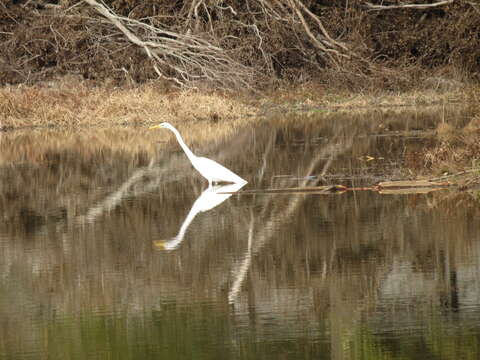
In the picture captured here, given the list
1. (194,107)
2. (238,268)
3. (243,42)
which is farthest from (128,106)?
(238,268)

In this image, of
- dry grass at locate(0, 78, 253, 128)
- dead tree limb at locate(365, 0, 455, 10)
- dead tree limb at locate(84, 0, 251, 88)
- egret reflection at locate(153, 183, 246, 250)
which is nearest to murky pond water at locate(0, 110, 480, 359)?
egret reflection at locate(153, 183, 246, 250)

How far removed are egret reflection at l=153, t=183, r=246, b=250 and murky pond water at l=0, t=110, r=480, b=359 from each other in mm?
38

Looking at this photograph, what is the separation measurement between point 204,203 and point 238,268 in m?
4.07

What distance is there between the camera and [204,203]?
493 inches

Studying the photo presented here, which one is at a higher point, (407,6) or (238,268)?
(407,6)

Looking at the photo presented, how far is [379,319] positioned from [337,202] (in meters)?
5.22

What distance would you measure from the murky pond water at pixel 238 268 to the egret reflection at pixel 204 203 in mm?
38

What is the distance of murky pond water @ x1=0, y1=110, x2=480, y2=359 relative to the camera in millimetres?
6371

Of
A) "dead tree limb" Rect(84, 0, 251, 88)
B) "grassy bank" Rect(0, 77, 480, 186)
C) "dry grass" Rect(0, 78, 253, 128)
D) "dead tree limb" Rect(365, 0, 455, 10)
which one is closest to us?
"grassy bank" Rect(0, 77, 480, 186)

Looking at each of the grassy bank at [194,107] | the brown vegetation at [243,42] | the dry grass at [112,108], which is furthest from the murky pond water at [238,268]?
the brown vegetation at [243,42]

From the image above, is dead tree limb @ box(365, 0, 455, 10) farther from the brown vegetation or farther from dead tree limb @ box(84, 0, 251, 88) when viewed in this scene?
dead tree limb @ box(84, 0, 251, 88)

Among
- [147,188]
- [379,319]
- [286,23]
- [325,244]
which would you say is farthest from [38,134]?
[379,319]

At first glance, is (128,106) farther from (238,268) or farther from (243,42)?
(238,268)

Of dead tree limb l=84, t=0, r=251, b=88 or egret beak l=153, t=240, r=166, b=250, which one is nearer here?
egret beak l=153, t=240, r=166, b=250
